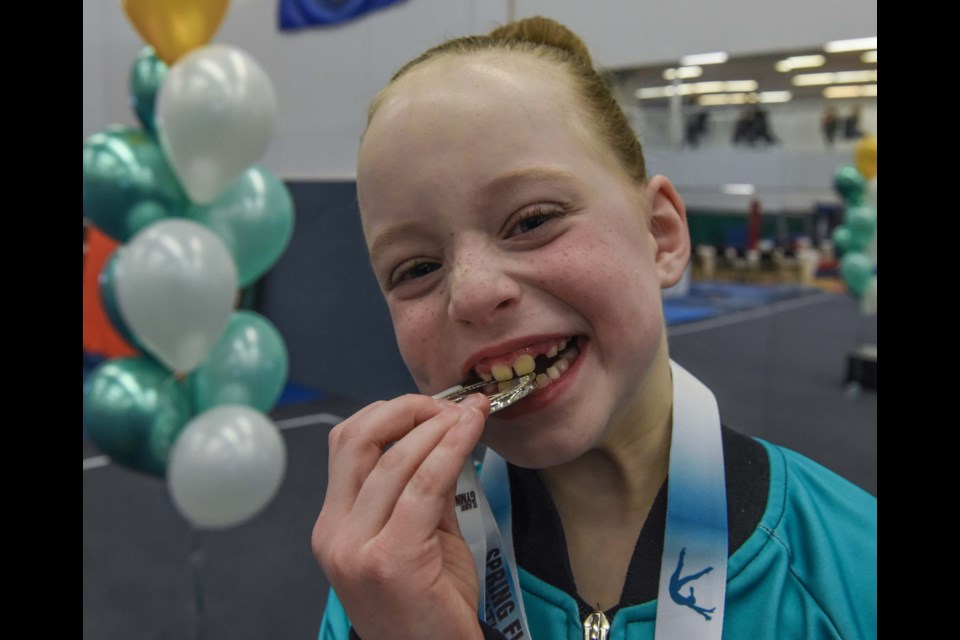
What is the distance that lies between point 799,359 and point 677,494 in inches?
65.5

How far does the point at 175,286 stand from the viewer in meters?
1.68

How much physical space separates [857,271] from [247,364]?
151cm

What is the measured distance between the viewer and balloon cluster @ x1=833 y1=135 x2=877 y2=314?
1.31 m

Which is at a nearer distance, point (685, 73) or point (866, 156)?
point (685, 73)

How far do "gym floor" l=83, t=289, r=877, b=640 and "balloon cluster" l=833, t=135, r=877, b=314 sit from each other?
0.22ft

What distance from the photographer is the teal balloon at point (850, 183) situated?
1.56 metres

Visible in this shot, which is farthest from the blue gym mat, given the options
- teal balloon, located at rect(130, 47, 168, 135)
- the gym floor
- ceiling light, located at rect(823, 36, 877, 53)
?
teal balloon, located at rect(130, 47, 168, 135)

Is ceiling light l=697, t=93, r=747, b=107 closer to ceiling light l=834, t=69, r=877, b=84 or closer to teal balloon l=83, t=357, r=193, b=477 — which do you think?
ceiling light l=834, t=69, r=877, b=84

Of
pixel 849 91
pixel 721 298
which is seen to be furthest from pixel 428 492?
pixel 721 298

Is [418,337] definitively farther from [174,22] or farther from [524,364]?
[174,22]

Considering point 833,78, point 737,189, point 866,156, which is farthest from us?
point 737,189

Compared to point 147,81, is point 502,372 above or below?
below

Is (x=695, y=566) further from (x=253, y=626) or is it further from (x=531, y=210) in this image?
(x=253, y=626)

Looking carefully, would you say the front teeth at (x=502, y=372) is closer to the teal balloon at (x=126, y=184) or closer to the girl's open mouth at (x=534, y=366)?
the girl's open mouth at (x=534, y=366)
